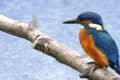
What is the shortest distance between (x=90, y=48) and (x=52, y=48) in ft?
0.25

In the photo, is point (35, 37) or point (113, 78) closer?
point (113, 78)

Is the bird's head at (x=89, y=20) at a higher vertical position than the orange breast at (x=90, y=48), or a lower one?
higher

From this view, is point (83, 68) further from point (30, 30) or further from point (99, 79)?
point (30, 30)

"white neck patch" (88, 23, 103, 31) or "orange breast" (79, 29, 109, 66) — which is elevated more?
"white neck patch" (88, 23, 103, 31)

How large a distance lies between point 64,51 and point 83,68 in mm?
55

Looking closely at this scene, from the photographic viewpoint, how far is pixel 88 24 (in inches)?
43.1

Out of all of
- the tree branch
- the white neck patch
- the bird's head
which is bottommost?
the tree branch

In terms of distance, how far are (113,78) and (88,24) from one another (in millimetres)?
139

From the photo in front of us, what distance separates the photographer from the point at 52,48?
1128 millimetres

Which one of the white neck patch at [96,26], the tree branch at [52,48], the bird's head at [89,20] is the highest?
the bird's head at [89,20]

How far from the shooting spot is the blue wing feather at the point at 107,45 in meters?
Result: 1.10

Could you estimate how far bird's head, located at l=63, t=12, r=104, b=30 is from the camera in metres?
1.08

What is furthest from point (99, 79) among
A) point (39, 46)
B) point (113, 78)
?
point (39, 46)

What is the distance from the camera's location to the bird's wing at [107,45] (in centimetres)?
110
